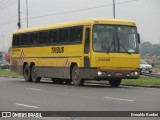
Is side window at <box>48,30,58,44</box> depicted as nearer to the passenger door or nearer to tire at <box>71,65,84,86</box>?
tire at <box>71,65,84,86</box>

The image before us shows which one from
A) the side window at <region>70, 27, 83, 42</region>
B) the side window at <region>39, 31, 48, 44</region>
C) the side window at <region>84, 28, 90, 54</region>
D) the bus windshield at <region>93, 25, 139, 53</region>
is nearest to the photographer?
the bus windshield at <region>93, 25, 139, 53</region>

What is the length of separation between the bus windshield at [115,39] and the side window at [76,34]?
1.38 m

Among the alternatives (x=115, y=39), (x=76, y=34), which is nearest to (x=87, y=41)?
(x=115, y=39)

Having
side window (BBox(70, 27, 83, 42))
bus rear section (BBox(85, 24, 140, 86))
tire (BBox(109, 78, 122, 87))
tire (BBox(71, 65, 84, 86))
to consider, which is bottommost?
tire (BBox(109, 78, 122, 87))

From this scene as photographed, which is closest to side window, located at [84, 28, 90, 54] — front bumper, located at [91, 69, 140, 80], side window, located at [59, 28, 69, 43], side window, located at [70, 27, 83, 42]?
side window, located at [70, 27, 83, 42]

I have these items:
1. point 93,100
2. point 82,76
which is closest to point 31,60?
point 82,76

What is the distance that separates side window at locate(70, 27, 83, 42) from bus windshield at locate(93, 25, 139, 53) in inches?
54.2

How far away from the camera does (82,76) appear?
28.2m

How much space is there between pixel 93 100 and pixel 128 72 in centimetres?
929

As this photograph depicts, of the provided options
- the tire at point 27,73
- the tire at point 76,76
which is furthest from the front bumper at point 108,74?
the tire at point 27,73

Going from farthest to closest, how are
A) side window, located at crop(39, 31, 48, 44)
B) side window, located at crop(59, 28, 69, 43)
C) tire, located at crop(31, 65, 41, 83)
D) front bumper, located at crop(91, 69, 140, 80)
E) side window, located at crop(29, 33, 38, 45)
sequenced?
tire, located at crop(31, 65, 41, 83) < side window, located at crop(29, 33, 38, 45) < side window, located at crop(39, 31, 48, 44) < side window, located at crop(59, 28, 69, 43) < front bumper, located at crop(91, 69, 140, 80)

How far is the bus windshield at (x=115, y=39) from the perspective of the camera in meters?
27.5

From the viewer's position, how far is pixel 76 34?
96.0ft

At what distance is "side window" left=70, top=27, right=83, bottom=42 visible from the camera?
2877 cm
